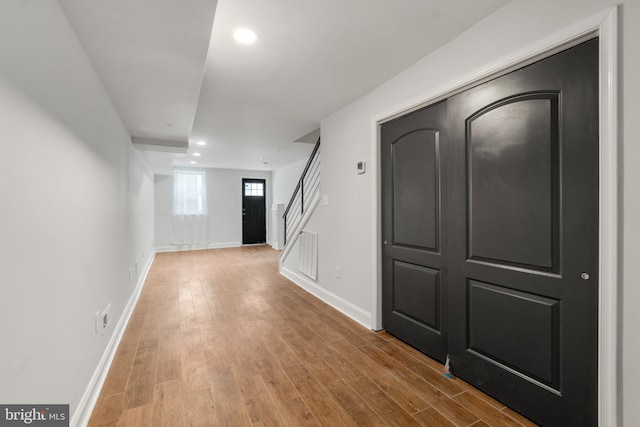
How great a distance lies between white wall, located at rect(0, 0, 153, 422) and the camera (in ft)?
3.12

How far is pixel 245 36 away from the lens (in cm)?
189

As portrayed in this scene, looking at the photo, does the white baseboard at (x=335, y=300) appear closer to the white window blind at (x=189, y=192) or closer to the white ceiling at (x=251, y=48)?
the white ceiling at (x=251, y=48)

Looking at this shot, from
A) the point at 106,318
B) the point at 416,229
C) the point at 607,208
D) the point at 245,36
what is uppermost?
the point at 245,36

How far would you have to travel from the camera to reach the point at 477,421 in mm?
1570

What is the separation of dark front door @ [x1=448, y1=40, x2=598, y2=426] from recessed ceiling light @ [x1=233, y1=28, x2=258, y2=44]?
147 centimetres

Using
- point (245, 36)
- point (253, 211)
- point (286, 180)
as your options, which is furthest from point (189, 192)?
point (245, 36)

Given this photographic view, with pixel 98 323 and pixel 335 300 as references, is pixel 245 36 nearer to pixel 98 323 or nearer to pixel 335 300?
pixel 98 323

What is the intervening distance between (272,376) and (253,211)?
7.48 meters

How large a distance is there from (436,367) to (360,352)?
60 centimetres

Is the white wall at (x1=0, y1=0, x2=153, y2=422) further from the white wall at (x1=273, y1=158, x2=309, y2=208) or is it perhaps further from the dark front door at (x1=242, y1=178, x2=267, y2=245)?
the dark front door at (x1=242, y1=178, x2=267, y2=245)

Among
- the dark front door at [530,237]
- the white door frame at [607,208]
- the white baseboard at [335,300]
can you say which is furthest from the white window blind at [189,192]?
the white door frame at [607,208]

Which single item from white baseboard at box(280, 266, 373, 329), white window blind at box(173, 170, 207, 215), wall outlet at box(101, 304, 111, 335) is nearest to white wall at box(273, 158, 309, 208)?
white window blind at box(173, 170, 207, 215)

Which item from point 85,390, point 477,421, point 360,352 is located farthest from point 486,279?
point 85,390

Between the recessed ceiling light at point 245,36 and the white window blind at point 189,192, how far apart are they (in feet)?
22.8
